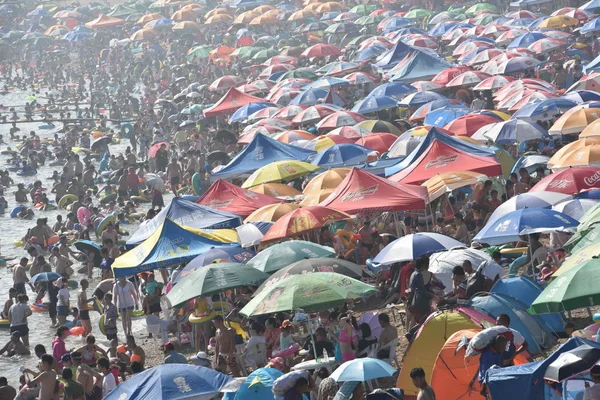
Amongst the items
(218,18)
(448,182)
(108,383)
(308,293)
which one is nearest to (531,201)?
(448,182)

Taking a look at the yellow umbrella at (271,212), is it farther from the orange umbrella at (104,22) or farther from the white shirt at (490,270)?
the orange umbrella at (104,22)

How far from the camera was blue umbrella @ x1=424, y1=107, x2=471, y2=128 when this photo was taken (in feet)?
82.5

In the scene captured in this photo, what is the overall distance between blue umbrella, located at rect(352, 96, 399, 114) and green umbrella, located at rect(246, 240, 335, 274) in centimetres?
1250

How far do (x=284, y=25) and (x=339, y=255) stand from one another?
38.6 meters

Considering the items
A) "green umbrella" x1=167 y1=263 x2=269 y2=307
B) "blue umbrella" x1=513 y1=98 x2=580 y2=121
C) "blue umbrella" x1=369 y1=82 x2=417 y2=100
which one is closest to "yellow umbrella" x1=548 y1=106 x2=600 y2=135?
"blue umbrella" x1=513 y1=98 x2=580 y2=121

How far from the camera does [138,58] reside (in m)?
57.2

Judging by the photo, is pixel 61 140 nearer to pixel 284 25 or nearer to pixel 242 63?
pixel 242 63

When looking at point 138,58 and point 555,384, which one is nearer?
point 555,384

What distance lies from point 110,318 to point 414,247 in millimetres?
6331

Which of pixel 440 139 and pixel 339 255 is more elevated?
pixel 440 139

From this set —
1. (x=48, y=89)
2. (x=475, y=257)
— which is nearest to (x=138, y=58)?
(x=48, y=89)

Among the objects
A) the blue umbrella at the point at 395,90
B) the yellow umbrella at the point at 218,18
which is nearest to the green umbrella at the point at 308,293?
the blue umbrella at the point at 395,90

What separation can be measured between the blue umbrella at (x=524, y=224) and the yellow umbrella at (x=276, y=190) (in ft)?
23.7

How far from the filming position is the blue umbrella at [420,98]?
2848cm
